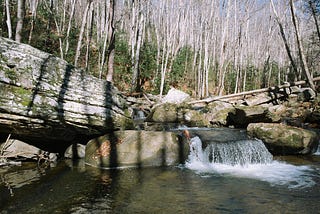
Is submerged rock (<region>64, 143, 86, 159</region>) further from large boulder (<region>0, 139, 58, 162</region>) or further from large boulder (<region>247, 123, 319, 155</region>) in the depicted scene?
large boulder (<region>247, 123, 319, 155</region>)

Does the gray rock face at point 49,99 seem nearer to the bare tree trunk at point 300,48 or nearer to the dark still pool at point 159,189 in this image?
the dark still pool at point 159,189

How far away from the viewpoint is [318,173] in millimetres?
6738

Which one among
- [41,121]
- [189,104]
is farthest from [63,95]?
[189,104]

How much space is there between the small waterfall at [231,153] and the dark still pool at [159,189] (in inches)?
18.1

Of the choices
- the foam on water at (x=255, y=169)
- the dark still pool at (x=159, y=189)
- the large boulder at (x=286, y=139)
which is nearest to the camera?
the dark still pool at (x=159, y=189)

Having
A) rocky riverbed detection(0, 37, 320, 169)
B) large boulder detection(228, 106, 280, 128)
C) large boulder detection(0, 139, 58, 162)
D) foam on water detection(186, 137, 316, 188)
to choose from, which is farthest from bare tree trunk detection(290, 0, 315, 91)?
large boulder detection(0, 139, 58, 162)

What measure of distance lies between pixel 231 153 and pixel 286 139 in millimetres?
2045

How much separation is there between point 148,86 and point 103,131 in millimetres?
12913

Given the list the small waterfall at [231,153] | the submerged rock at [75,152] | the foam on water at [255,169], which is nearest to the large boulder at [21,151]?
the submerged rock at [75,152]

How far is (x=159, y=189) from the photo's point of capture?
532 cm

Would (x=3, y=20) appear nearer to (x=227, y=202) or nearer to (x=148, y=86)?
(x=148, y=86)

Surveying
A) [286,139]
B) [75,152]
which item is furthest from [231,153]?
[75,152]

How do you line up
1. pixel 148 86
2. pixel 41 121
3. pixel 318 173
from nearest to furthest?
pixel 41 121, pixel 318 173, pixel 148 86

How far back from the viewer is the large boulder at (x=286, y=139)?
8531 mm
